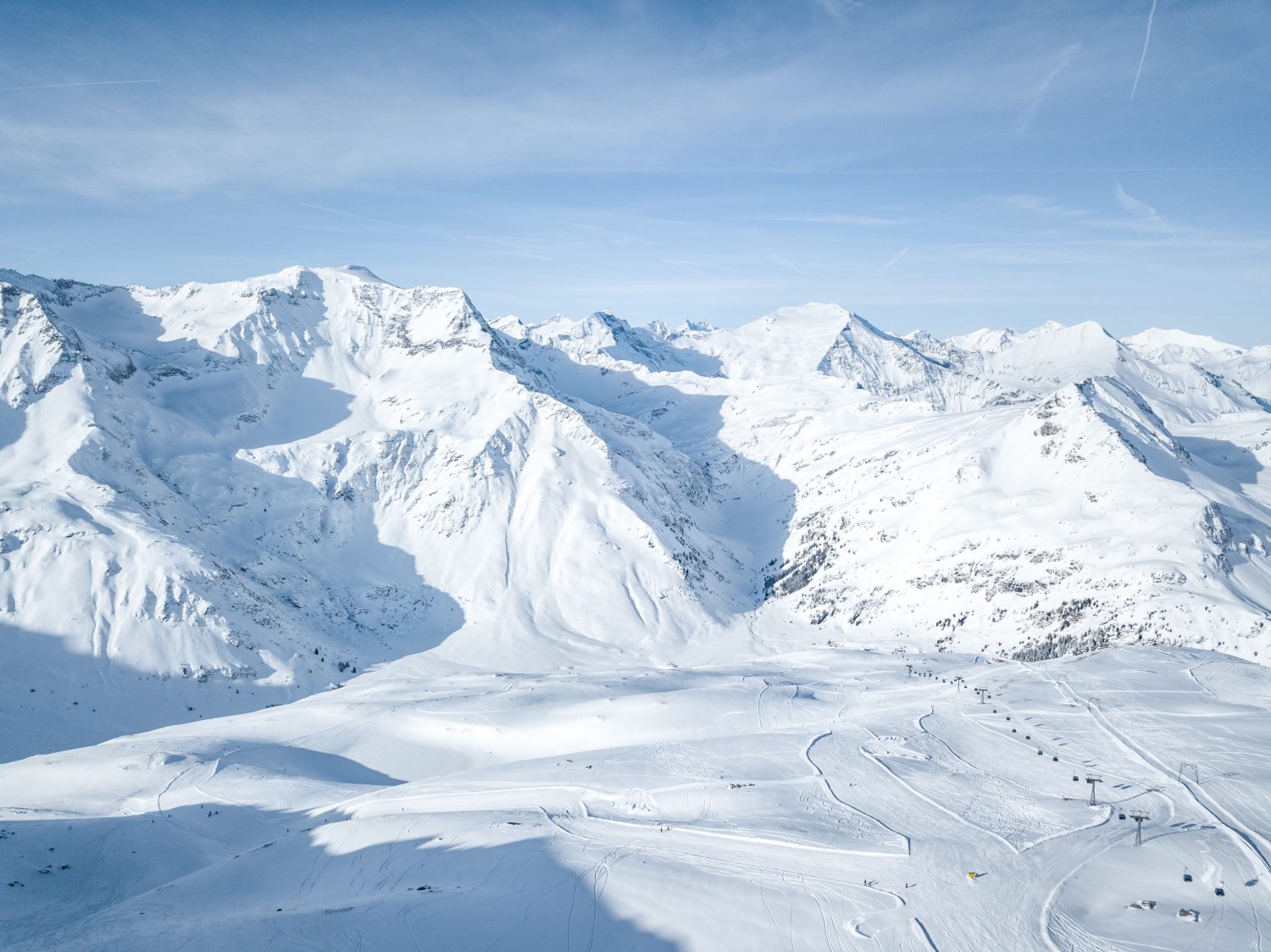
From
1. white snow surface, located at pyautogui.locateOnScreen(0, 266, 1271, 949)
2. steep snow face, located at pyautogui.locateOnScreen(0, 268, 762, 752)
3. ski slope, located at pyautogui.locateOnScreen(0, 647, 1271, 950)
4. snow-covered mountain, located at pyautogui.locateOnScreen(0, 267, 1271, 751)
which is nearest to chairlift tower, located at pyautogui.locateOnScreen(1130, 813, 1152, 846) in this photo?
ski slope, located at pyautogui.locateOnScreen(0, 647, 1271, 950)

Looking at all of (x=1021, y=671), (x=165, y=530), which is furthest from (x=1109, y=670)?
(x=165, y=530)

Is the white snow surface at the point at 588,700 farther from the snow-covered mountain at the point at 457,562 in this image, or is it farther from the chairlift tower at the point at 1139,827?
the chairlift tower at the point at 1139,827

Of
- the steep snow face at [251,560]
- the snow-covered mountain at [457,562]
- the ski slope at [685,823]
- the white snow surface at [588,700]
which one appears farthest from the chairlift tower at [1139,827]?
the steep snow face at [251,560]

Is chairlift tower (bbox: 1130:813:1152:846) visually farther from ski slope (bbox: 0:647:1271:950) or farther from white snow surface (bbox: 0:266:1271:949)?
white snow surface (bbox: 0:266:1271:949)

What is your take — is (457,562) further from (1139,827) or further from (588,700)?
(1139,827)

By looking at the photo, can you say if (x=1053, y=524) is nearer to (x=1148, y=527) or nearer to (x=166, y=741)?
(x=1148, y=527)

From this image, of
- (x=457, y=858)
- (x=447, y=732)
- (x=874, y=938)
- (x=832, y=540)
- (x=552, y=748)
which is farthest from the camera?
(x=832, y=540)
